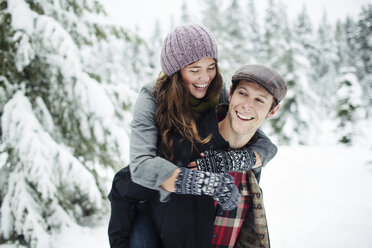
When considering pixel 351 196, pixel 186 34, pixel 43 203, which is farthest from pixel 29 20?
pixel 351 196

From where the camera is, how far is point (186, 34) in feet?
6.25

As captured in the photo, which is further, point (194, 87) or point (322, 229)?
point (322, 229)

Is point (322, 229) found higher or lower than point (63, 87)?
lower

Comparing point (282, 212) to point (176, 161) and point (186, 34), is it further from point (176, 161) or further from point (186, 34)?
point (186, 34)

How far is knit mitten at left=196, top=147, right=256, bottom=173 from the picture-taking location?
1.66m

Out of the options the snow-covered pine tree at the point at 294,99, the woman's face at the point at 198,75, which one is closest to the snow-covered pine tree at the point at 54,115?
the woman's face at the point at 198,75

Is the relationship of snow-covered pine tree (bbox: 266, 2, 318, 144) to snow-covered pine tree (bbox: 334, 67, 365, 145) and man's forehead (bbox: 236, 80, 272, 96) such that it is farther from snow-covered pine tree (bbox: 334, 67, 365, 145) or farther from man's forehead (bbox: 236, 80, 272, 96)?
man's forehead (bbox: 236, 80, 272, 96)

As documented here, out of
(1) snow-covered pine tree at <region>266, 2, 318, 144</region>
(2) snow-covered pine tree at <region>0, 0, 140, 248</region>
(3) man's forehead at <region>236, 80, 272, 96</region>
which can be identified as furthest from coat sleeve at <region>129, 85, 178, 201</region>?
(1) snow-covered pine tree at <region>266, 2, 318, 144</region>

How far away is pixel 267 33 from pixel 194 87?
2558 centimetres

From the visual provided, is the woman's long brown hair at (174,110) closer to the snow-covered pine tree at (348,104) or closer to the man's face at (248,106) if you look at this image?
the man's face at (248,106)

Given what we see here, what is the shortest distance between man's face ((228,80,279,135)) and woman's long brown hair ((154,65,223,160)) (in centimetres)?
31

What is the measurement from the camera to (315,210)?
3.98 meters

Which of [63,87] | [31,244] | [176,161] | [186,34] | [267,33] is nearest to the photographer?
[176,161]

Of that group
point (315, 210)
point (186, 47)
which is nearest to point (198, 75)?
point (186, 47)
